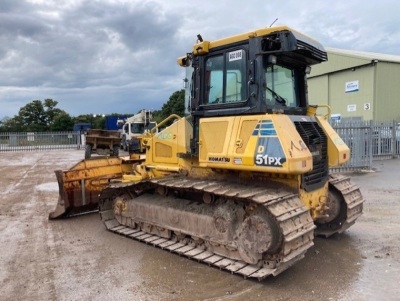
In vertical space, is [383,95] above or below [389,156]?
above

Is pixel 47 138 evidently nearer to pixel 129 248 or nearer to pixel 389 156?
pixel 389 156

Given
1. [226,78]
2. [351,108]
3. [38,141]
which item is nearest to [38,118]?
[38,141]

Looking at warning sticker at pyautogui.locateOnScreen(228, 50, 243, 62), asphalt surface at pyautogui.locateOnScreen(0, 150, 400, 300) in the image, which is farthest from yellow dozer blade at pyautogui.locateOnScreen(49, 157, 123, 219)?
warning sticker at pyautogui.locateOnScreen(228, 50, 243, 62)

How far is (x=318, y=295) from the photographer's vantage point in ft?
14.5

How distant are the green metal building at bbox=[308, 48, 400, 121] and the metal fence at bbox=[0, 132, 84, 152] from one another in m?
21.9

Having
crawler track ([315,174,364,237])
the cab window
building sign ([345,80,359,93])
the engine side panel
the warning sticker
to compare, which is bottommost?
crawler track ([315,174,364,237])

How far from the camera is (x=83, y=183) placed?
25.6 ft

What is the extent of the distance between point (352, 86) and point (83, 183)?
917 inches

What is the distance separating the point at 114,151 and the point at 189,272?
5.96 m

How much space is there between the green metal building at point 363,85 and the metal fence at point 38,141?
2186 centimetres

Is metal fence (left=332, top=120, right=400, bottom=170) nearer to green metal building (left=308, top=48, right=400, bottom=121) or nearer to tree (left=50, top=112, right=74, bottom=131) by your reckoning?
green metal building (left=308, top=48, right=400, bottom=121)

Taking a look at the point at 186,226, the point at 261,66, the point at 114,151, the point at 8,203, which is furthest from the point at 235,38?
the point at 8,203

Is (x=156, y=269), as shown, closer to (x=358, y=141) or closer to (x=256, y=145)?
(x=256, y=145)

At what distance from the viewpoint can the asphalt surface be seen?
4488mm
